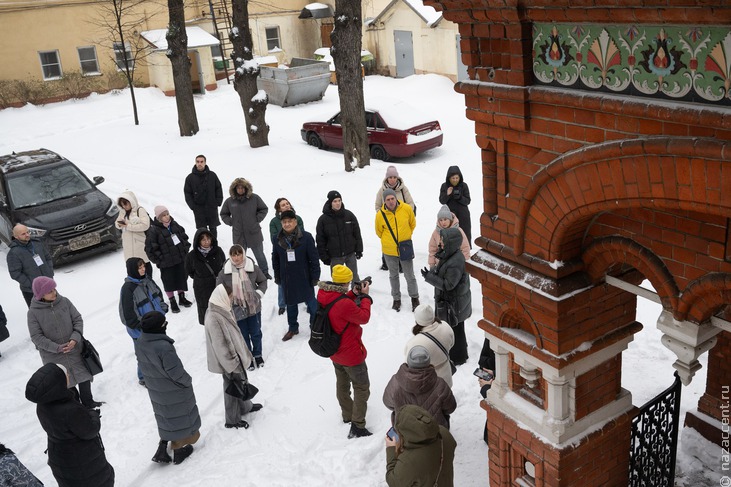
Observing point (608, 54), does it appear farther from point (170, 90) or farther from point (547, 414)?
point (170, 90)

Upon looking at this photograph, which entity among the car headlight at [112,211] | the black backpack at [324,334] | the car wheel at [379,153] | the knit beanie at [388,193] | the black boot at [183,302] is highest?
the knit beanie at [388,193]

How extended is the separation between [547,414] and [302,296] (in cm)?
446

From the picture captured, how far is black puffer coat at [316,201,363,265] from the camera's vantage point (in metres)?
9.01

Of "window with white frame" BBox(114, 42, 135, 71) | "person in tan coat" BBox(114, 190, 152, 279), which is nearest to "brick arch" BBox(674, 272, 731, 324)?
"person in tan coat" BBox(114, 190, 152, 279)

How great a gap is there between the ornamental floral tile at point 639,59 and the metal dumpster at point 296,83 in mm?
20702

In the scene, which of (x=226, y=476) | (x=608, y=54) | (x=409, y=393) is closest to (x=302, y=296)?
(x=226, y=476)

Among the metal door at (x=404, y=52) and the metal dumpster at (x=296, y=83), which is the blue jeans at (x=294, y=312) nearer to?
the metal dumpster at (x=296, y=83)

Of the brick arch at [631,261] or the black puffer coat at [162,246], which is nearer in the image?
the brick arch at [631,261]

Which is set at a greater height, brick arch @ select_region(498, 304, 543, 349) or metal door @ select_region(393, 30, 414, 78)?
metal door @ select_region(393, 30, 414, 78)

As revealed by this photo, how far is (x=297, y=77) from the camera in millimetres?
24078

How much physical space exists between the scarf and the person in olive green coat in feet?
11.6

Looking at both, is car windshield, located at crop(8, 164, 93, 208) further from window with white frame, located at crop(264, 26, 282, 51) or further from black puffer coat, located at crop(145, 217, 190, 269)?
window with white frame, located at crop(264, 26, 282, 51)

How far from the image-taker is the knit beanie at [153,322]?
6344 mm

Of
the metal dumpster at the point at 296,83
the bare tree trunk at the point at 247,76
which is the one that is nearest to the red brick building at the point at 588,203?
the bare tree trunk at the point at 247,76
